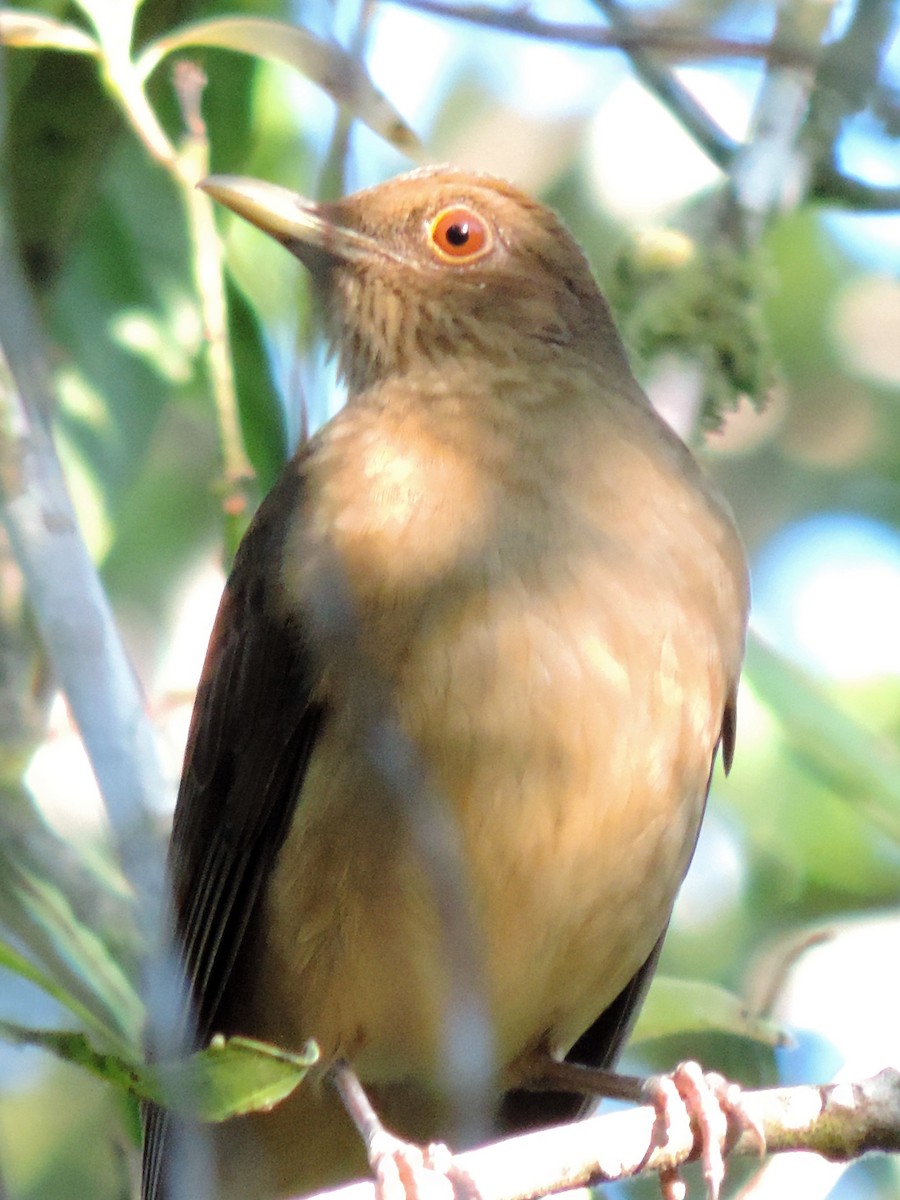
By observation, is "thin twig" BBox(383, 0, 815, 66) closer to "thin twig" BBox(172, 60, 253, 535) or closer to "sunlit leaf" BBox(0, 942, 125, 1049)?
Result: "thin twig" BBox(172, 60, 253, 535)

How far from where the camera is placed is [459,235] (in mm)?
5418

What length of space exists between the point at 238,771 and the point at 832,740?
1548mm

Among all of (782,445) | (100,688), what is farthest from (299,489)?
(782,445)

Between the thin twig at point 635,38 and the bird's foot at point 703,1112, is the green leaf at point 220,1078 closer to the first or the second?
the bird's foot at point 703,1112

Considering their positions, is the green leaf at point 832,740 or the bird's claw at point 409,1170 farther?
the green leaf at point 832,740

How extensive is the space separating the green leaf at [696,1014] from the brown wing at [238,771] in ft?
3.80

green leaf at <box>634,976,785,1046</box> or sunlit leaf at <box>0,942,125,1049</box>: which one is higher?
green leaf at <box>634,976,785,1046</box>

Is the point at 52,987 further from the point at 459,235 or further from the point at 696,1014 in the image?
the point at 459,235

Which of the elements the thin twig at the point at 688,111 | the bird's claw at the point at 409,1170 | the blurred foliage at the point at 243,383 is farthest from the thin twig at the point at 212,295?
the bird's claw at the point at 409,1170

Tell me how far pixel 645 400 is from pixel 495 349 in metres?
0.44

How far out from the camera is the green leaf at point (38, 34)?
4.84 meters

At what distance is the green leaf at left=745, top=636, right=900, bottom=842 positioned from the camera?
4945 mm

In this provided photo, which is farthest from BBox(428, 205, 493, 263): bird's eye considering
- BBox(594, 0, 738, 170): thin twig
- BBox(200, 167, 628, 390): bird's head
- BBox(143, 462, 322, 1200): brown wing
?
BBox(143, 462, 322, 1200): brown wing

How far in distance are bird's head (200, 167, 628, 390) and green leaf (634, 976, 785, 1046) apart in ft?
5.65
